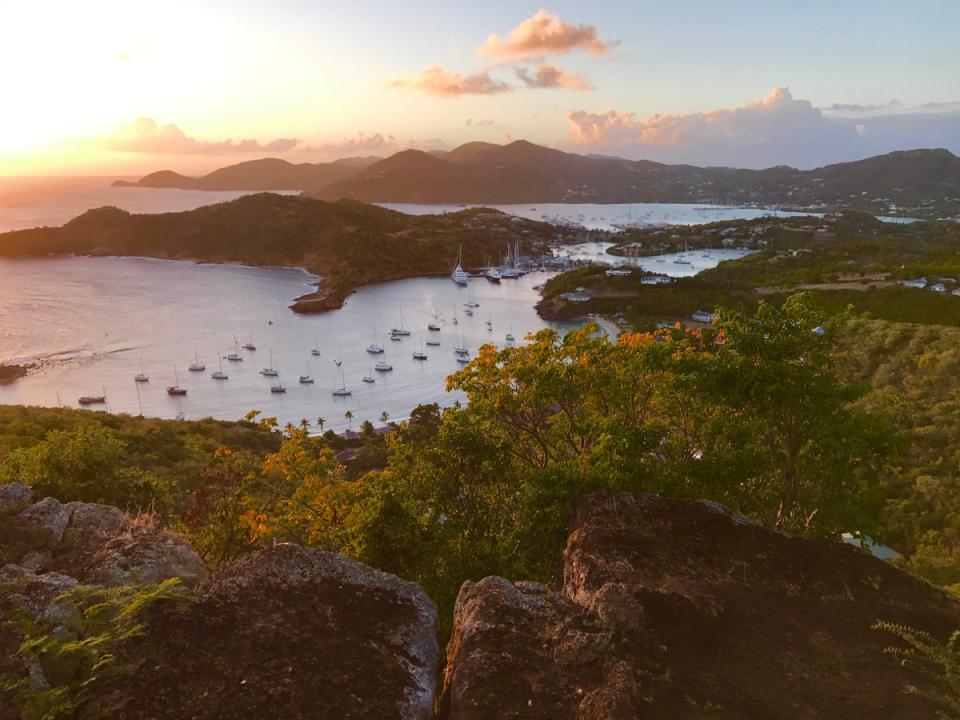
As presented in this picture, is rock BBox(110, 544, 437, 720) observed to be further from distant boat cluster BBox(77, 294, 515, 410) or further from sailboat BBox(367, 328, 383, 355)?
sailboat BBox(367, 328, 383, 355)

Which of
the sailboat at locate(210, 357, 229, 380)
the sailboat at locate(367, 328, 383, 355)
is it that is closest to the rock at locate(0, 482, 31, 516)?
the sailboat at locate(210, 357, 229, 380)

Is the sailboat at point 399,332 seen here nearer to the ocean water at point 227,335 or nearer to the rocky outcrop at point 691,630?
the ocean water at point 227,335

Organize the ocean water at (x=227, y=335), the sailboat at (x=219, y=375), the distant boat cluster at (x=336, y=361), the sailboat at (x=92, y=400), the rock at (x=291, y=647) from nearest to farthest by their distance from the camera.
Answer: the rock at (x=291, y=647) → the sailboat at (x=92, y=400) → the ocean water at (x=227, y=335) → the distant boat cluster at (x=336, y=361) → the sailboat at (x=219, y=375)

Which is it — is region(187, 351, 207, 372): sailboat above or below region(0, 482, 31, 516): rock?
below

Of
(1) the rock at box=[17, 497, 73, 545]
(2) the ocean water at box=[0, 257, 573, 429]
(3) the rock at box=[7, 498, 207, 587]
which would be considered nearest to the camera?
(3) the rock at box=[7, 498, 207, 587]

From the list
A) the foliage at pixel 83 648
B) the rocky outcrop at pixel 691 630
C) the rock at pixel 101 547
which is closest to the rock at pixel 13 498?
the rock at pixel 101 547

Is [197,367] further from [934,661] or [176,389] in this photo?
Result: [934,661]
